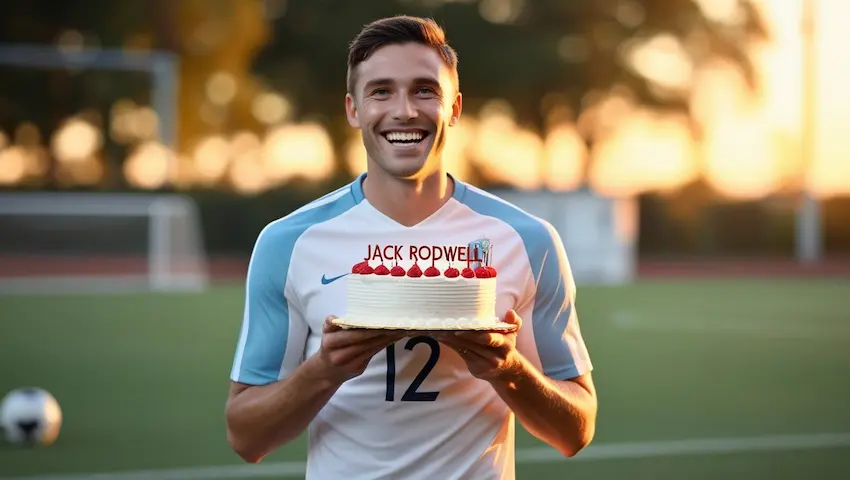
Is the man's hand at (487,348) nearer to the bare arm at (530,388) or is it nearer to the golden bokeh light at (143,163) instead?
the bare arm at (530,388)

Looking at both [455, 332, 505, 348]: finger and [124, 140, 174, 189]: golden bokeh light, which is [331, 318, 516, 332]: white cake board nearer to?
[455, 332, 505, 348]: finger

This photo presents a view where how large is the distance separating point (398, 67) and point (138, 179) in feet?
133

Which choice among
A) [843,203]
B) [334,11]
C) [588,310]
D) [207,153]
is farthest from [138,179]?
[588,310]

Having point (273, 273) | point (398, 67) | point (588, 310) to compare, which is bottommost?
point (588, 310)

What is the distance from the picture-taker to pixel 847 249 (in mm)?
40938

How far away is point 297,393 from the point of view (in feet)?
10.5

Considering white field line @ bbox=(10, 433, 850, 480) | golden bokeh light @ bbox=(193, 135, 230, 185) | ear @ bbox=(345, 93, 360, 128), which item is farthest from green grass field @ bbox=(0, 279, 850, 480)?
golden bokeh light @ bbox=(193, 135, 230, 185)

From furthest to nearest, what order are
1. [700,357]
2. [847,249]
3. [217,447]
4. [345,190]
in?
1. [847,249]
2. [700,357]
3. [217,447]
4. [345,190]

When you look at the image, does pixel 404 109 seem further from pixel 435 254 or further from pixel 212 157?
pixel 212 157

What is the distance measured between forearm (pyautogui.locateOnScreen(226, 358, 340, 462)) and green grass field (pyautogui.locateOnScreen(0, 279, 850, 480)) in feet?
A: 15.2

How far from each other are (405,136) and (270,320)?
0.62 metres

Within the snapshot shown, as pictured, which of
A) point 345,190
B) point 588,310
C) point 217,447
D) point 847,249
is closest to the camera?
point 345,190

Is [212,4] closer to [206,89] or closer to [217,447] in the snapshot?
[206,89]

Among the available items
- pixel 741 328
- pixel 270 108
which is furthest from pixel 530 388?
pixel 270 108
